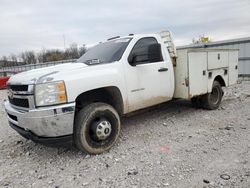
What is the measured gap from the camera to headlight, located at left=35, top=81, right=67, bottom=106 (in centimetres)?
303

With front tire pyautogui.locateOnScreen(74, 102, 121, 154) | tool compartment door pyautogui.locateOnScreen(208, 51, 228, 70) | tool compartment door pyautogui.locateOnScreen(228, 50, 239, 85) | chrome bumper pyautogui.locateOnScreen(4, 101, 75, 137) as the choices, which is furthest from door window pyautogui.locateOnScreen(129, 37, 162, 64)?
tool compartment door pyautogui.locateOnScreen(228, 50, 239, 85)

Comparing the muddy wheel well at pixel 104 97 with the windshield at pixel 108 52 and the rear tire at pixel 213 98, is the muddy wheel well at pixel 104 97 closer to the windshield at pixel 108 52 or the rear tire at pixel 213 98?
the windshield at pixel 108 52

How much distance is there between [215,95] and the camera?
5.97 metres

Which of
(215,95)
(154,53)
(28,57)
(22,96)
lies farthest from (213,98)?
(28,57)

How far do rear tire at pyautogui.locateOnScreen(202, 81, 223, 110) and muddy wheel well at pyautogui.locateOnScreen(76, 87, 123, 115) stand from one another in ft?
9.05

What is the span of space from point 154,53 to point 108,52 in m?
0.93

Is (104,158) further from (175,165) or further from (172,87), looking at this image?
(172,87)

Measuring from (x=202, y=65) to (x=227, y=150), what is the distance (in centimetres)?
239

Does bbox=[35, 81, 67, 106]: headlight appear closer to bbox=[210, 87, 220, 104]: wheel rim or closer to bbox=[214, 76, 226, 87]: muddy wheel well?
bbox=[210, 87, 220, 104]: wheel rim

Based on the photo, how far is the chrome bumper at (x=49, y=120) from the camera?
9.96 feet

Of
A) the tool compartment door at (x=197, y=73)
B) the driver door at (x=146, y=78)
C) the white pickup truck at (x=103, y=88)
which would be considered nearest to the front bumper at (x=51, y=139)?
the white pickup truck at (x=103, y=88)

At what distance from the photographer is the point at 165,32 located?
507 cm

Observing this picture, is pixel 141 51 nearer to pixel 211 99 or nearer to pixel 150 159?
pixel 150 159

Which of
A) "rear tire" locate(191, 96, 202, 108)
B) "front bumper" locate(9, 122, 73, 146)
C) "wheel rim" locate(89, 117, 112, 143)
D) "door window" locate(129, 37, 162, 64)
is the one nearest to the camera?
"front bumper" locate(9, 122, 73, 146)
